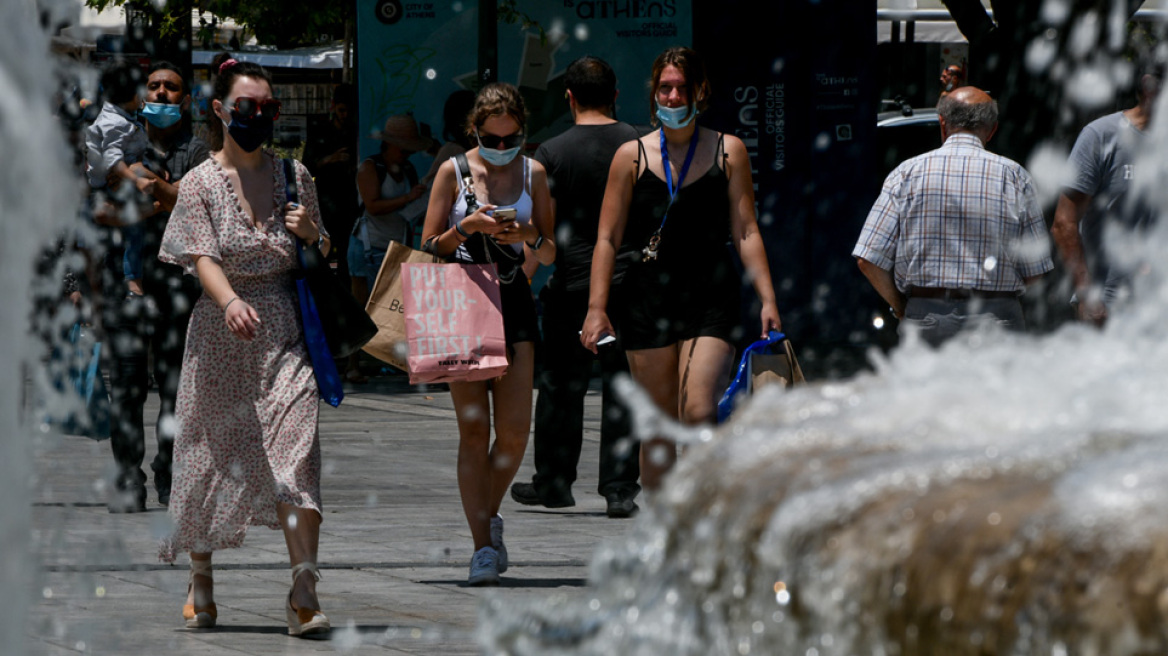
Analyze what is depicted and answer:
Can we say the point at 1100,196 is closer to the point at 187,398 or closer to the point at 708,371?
the point at 708,371

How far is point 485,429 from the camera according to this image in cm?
696

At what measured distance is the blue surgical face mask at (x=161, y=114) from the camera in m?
8.90

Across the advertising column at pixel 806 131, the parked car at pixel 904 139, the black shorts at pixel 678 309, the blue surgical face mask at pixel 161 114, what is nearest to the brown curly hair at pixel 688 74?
the black shorts at pixel 678 309

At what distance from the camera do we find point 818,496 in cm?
219

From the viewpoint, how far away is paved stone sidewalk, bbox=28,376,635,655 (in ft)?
19.2

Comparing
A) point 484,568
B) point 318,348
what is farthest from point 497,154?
point 484,568

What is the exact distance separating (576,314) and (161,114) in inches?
87.8

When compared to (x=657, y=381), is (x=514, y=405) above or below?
below

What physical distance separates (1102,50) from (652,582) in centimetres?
1389

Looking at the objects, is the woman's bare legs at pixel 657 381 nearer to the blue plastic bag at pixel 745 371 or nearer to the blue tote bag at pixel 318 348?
the blue plastic bag at pixel 745 371

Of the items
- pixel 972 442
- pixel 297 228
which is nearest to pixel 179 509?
pixel 297 228

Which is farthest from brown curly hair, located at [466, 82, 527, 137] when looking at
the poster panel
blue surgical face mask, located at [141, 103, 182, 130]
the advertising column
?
the advertising column

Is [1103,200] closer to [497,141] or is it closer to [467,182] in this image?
[497,141]

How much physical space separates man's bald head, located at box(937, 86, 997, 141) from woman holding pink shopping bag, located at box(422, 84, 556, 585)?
1.55m
